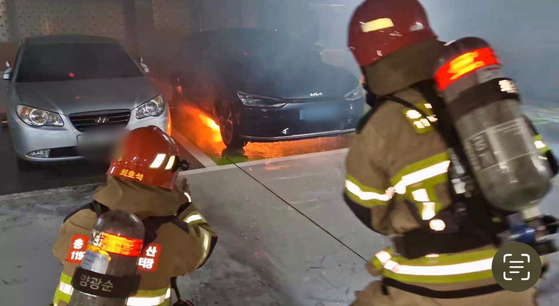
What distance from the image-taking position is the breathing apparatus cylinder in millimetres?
1303

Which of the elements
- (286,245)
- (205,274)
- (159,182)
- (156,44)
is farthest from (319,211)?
(156,44)

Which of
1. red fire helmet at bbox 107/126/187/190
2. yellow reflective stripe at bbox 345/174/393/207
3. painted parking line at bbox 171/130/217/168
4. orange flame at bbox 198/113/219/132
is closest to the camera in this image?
yellow reflective stripe at bbox 345/174/393/207

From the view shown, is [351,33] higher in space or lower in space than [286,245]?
higher

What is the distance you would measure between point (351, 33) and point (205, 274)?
203 cm

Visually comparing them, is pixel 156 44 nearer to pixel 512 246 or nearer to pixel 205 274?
pixel 205 274

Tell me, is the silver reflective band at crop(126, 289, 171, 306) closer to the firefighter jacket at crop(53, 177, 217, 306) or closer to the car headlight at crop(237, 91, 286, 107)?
the firefighter jacket at crop(53, 177, 217, 306)

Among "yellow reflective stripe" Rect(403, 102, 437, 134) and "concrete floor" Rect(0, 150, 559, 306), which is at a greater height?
"yellow reflective stripe" Rect(403, 102, 437, 134)

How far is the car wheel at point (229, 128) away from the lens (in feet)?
19.0

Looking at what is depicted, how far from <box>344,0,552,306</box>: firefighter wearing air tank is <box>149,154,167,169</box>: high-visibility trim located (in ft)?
2.35

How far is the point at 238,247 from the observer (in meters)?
3.50

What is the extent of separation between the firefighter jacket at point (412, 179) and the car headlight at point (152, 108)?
154 inches

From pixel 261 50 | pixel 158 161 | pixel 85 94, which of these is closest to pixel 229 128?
pixel 261 50

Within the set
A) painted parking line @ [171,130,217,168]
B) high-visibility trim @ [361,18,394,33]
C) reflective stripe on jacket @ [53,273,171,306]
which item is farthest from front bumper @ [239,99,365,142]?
high-visibility trim @ [361,18,394,33]

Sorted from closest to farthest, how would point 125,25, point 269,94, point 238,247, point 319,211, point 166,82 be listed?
point 238,247 → point 319,211 → point 269,94 → point 166,82 → point 125,25
